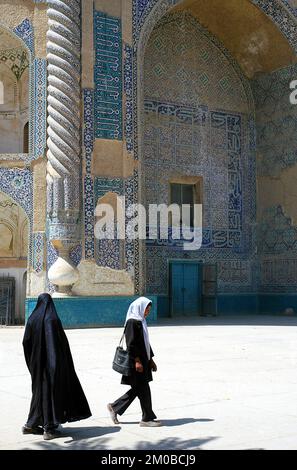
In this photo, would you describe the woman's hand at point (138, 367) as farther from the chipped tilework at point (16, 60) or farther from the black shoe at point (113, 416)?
the chipped tilework at point (16, 60)

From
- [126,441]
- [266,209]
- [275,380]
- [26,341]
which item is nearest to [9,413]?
[26,341]

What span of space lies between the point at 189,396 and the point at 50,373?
1581 mm

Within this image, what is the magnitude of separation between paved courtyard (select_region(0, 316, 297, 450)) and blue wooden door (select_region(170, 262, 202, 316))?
5.83m

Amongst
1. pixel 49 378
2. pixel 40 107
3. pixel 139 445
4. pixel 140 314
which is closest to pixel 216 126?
pixel 40 107

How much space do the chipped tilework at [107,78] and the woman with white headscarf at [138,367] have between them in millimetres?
8861

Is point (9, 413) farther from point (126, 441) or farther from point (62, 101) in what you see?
point (62, 101)

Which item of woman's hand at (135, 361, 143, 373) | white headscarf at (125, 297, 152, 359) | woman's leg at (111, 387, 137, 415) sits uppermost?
white headscarf at (125, 297, 152, 359)

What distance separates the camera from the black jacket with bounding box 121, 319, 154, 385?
4.42 metres

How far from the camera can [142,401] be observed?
436cm

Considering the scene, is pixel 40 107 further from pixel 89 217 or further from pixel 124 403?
pixel 124 403

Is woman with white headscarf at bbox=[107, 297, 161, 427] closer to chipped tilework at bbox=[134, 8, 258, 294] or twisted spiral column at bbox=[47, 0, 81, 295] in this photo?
twisted spiral column at bbox=[47, 0, 81, 295]

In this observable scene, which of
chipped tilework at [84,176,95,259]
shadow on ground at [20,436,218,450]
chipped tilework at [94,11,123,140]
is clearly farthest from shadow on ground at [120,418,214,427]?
chipped tilework at [94,11,123,140]

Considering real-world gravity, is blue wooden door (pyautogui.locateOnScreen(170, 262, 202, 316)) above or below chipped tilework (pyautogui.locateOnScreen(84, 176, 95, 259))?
below
